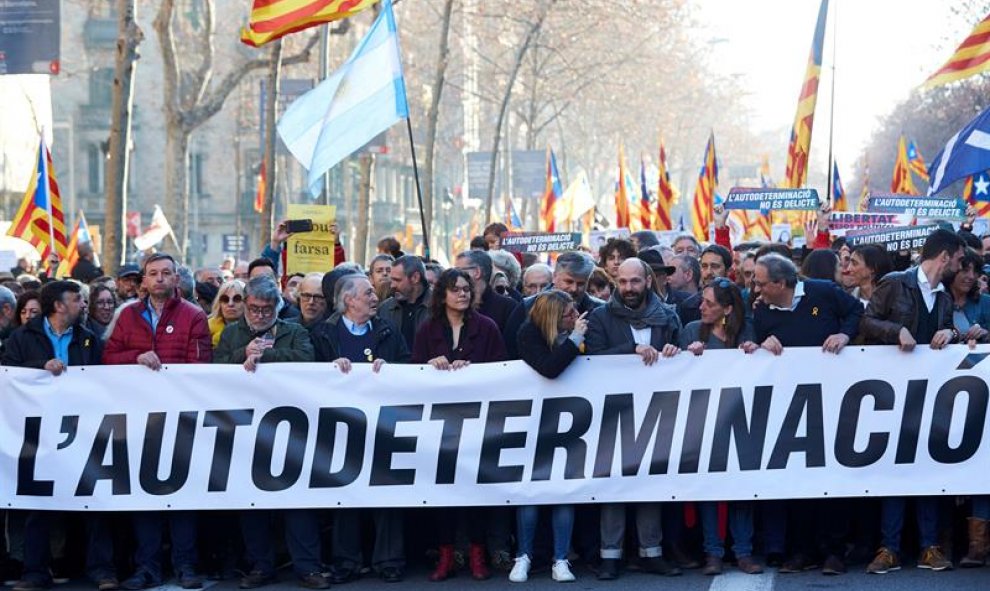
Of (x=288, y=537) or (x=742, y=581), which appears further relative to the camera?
(x=288, y=537)

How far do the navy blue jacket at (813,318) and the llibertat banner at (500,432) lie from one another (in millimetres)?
151

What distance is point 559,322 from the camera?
9.92m

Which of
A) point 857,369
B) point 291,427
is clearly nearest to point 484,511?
point 291,427

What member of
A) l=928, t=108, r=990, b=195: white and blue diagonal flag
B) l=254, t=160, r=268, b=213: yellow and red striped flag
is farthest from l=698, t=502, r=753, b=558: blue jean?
l=254, t=160, r=268, b=213: yellow and red striped flag

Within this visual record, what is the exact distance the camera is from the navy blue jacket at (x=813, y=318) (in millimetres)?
10148

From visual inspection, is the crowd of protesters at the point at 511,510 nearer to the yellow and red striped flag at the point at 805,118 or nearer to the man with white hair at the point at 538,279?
the man with white hair at the point at 538,279

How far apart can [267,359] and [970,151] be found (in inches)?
319

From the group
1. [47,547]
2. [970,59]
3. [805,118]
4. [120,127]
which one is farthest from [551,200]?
[47,547]

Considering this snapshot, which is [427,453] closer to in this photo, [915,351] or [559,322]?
[559,322]

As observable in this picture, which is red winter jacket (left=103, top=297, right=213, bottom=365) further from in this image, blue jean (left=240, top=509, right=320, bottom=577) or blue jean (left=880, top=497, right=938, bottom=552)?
blue jean (left=880, top=497, right=938, bottom=552)

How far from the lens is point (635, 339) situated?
33.5 feet

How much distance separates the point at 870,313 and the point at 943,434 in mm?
772

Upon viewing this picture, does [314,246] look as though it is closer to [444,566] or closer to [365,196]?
[444,566]

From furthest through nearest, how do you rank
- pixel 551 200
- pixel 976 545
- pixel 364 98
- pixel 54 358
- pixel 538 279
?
1. pixel 551 200
2. pixel 364 98
3. pixel 538 279
4. pixel 54 358
5. pixel 976 545
